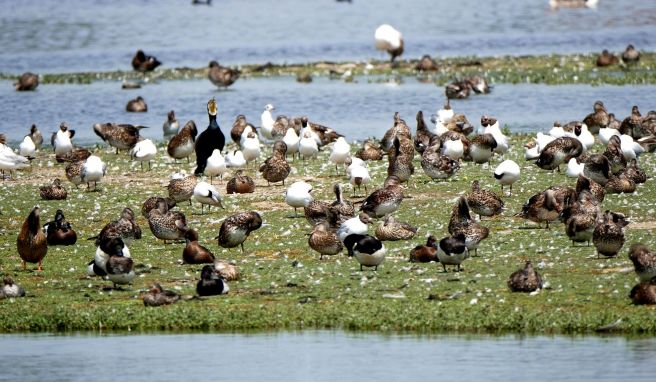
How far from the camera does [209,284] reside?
20.0 meters

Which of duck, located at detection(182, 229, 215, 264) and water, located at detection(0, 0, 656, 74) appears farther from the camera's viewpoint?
water, located at detection(0, 0, 656, 74)

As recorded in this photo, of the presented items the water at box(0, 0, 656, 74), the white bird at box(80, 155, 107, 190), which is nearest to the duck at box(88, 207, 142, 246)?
the white bird at box(80, 155, 107, 190)

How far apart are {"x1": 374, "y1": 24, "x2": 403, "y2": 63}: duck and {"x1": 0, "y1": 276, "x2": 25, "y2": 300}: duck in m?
37.6

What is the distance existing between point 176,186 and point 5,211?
11.7ft

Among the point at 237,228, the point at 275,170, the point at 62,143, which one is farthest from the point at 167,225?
the point at 62,143

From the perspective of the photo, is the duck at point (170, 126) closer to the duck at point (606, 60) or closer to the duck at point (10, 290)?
the duck at point (10, 290)

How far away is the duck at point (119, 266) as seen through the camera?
20.5 metres

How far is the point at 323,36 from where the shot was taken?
241ft

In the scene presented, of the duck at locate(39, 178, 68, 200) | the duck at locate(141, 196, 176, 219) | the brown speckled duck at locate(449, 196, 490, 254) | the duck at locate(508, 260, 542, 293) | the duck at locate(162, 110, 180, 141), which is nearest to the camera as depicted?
the duck at locate(508, 260, 542, 293)

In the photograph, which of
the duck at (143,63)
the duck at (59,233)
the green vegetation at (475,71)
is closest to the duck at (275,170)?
the duck at (59,233)

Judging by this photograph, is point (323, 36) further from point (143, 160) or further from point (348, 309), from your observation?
point (348, 309)

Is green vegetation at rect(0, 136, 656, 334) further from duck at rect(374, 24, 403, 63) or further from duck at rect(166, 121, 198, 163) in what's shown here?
duck at rect(374, 24, 403, 63)

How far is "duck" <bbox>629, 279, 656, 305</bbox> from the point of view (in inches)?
723

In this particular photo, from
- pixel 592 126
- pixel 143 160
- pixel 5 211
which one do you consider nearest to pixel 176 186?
pixel 5 211
